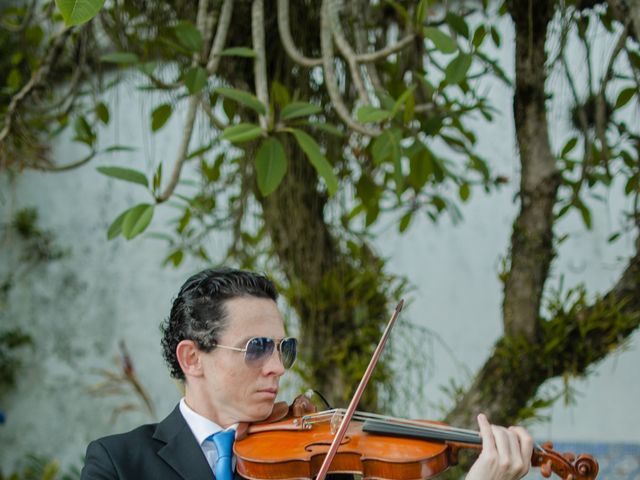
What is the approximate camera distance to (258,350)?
1.37 metres

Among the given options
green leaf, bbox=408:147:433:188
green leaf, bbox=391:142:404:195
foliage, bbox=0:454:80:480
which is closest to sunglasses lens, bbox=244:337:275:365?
green leaf, bbox=391:142:404:195

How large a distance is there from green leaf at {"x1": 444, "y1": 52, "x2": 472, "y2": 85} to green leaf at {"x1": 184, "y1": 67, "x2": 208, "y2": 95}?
493 millimetres

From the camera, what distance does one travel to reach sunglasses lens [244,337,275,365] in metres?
1.36

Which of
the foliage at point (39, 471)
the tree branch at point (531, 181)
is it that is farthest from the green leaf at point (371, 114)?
the foliage at point (39, 471)

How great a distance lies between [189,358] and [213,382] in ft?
0.21

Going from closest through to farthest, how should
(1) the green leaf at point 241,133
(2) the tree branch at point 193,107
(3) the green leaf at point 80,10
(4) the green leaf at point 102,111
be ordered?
(3) the green leaf at point 80,10 → (1) the green leaf at point 241,133 → (2) the tree branch at point 193,107 → (4) the green leaf at point 102,111

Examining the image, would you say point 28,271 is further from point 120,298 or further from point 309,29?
point 309,29

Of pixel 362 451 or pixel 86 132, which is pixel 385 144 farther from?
pixel 86 132

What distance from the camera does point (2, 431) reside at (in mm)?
4598

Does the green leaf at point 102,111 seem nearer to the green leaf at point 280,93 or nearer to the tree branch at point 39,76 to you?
the tree branch at point 39,76

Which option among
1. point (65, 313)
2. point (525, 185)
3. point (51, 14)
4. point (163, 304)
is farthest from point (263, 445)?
point (65, 313)

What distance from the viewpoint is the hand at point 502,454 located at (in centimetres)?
120

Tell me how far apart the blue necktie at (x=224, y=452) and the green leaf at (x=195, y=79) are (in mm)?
733

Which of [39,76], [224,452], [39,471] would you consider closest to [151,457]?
[224,452]
